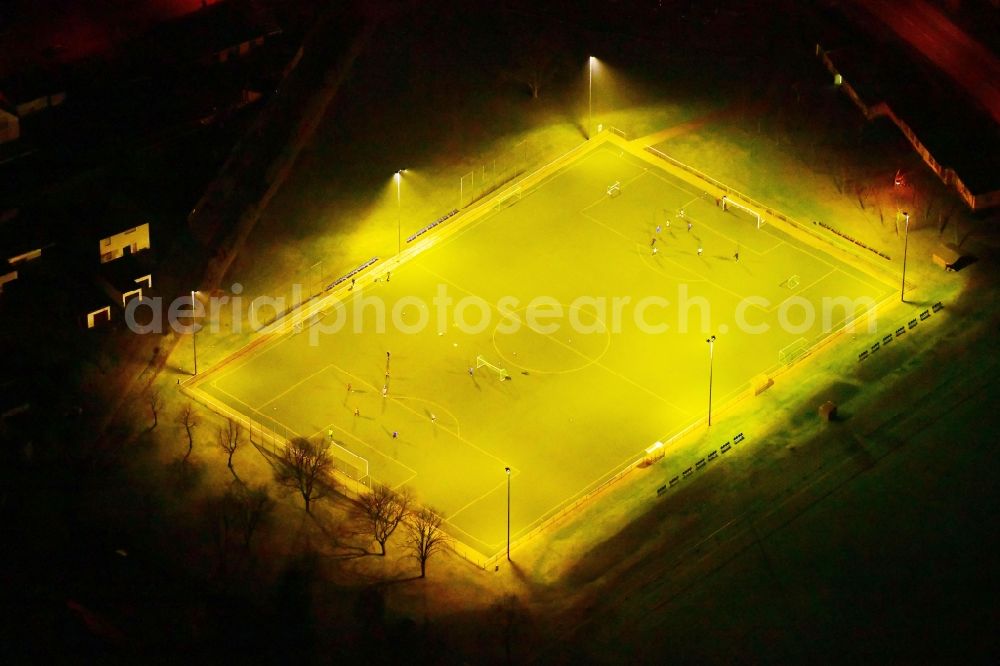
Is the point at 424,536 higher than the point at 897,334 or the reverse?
the reverse

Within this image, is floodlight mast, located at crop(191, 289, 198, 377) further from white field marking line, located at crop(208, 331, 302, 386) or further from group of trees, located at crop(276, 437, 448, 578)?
group of trees, located at crop(276, 437, 448, 578)

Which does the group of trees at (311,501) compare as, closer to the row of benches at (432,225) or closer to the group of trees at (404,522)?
the group of trees at (404,522)

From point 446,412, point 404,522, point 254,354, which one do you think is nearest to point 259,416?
point 254,354

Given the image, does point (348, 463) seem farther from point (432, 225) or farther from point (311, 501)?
point (432, 225)

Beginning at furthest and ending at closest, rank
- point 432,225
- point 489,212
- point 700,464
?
point 489,212
point 432,225
point 700,464

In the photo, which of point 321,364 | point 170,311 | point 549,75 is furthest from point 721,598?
point 549,75

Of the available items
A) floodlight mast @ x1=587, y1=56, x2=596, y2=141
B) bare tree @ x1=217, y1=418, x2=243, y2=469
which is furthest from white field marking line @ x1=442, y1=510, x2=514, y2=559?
floodlight mast @ x1=587, y1=56, x2=596, y2=141

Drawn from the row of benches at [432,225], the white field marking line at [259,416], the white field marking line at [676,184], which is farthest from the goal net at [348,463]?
the white field marking line at [676,184]
